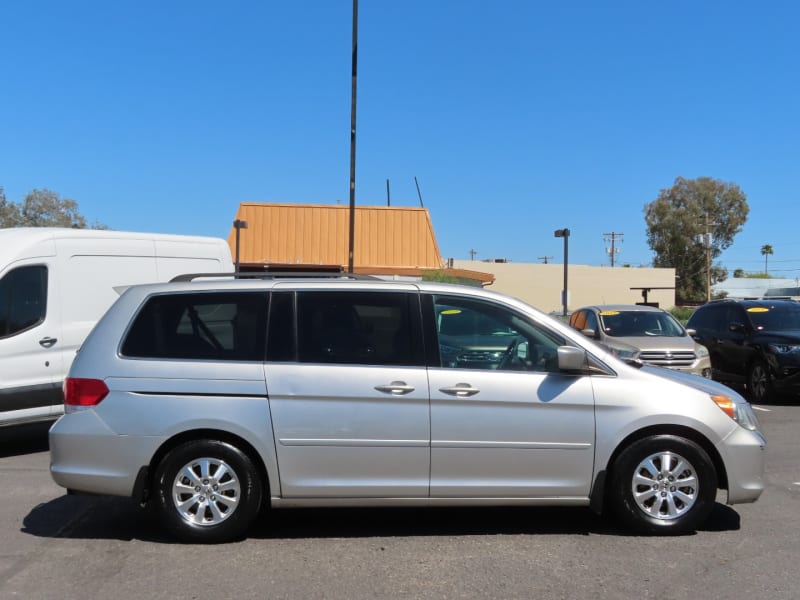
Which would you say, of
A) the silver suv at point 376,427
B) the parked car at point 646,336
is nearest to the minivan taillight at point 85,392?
the silver suv at point 376,427

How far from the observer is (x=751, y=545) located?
5.04 meters

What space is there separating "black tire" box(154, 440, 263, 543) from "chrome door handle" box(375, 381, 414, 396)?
1037 mm

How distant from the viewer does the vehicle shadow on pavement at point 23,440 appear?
856 centimetres

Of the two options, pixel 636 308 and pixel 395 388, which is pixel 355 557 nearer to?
pixel 395 388

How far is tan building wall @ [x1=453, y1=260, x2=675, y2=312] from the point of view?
2034 inches

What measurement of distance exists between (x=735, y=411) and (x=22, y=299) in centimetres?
723

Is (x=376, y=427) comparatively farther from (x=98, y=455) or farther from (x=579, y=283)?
(x=579, y=283)

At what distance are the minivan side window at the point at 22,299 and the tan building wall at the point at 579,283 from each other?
42.6m

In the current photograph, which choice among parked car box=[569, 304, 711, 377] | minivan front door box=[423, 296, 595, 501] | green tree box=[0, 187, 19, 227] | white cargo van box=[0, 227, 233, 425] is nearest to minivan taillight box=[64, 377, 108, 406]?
minivan front door box=[423, 296, 595, 501]

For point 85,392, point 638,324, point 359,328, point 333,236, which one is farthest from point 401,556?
point 333,236

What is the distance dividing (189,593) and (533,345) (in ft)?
9.12

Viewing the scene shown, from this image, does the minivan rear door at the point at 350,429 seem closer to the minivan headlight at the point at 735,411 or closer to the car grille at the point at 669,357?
the minivan headlight at the point at 735,411

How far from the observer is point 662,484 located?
201 inches

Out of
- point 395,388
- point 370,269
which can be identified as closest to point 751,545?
point 395,388
